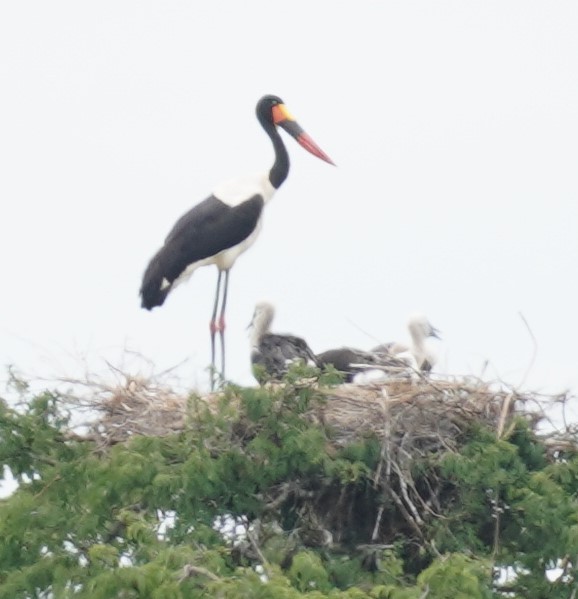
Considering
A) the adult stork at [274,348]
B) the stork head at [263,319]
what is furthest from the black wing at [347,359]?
the stork head at [263,319]

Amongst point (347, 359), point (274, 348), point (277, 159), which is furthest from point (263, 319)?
point (277, 159)

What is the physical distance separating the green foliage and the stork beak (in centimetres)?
573

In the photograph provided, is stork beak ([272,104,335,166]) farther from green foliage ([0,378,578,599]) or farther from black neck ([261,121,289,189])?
green foliage ([0,378,578,599])

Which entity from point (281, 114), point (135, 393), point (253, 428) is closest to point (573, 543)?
point (253, 428)

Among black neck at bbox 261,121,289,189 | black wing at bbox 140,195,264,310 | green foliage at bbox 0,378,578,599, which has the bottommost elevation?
green foliage at bbox 0,378,578,599

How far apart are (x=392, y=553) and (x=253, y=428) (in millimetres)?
971

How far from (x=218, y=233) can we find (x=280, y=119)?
1.36m

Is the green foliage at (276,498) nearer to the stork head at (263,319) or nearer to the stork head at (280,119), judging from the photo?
the stork head at (263,319)

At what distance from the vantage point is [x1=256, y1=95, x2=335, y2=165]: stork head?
19016 mm

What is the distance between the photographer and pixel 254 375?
13.4m

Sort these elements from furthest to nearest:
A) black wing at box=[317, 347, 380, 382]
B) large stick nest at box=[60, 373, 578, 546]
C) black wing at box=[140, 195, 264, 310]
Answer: black wing at box=[140, 195, 264, 310] → black wing at box=[317, 347, 380, 382] → large stick nest at box=[60, 373, 578, 546]

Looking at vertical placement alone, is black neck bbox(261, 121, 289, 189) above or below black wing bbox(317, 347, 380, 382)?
above

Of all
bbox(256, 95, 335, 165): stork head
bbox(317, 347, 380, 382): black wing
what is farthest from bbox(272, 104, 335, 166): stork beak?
bbox(317, 347, 380, 382): black wing

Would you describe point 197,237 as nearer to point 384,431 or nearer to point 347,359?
point 347,359
